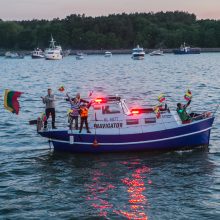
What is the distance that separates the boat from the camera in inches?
1267

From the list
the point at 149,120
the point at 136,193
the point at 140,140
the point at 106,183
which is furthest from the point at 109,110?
the point at 136,193

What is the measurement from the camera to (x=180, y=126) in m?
32.3

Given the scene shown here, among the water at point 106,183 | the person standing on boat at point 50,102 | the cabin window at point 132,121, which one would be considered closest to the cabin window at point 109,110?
the cabin window at point 132,121

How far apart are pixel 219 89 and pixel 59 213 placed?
57880mm

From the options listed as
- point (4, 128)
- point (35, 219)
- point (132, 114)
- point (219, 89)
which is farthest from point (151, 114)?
point (219, 89)

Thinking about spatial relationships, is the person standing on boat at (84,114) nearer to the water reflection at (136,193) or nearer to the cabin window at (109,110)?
the cabin window at (109,110)

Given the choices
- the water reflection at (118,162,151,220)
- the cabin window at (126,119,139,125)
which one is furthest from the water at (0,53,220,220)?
the cabin window at (126,119,139,125)

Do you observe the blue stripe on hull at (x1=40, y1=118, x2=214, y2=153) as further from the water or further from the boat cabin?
the water

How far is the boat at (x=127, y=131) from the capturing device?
32.2 metres

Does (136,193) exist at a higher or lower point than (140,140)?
lower

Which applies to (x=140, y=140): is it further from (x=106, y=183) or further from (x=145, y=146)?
(x=106, y=183)

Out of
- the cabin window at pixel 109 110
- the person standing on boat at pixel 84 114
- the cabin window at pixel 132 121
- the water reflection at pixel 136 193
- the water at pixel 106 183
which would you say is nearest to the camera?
the water reflection at pixel 136 193

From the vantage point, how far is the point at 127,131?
105ft

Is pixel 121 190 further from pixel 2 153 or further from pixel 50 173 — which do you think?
pixel 2 153
